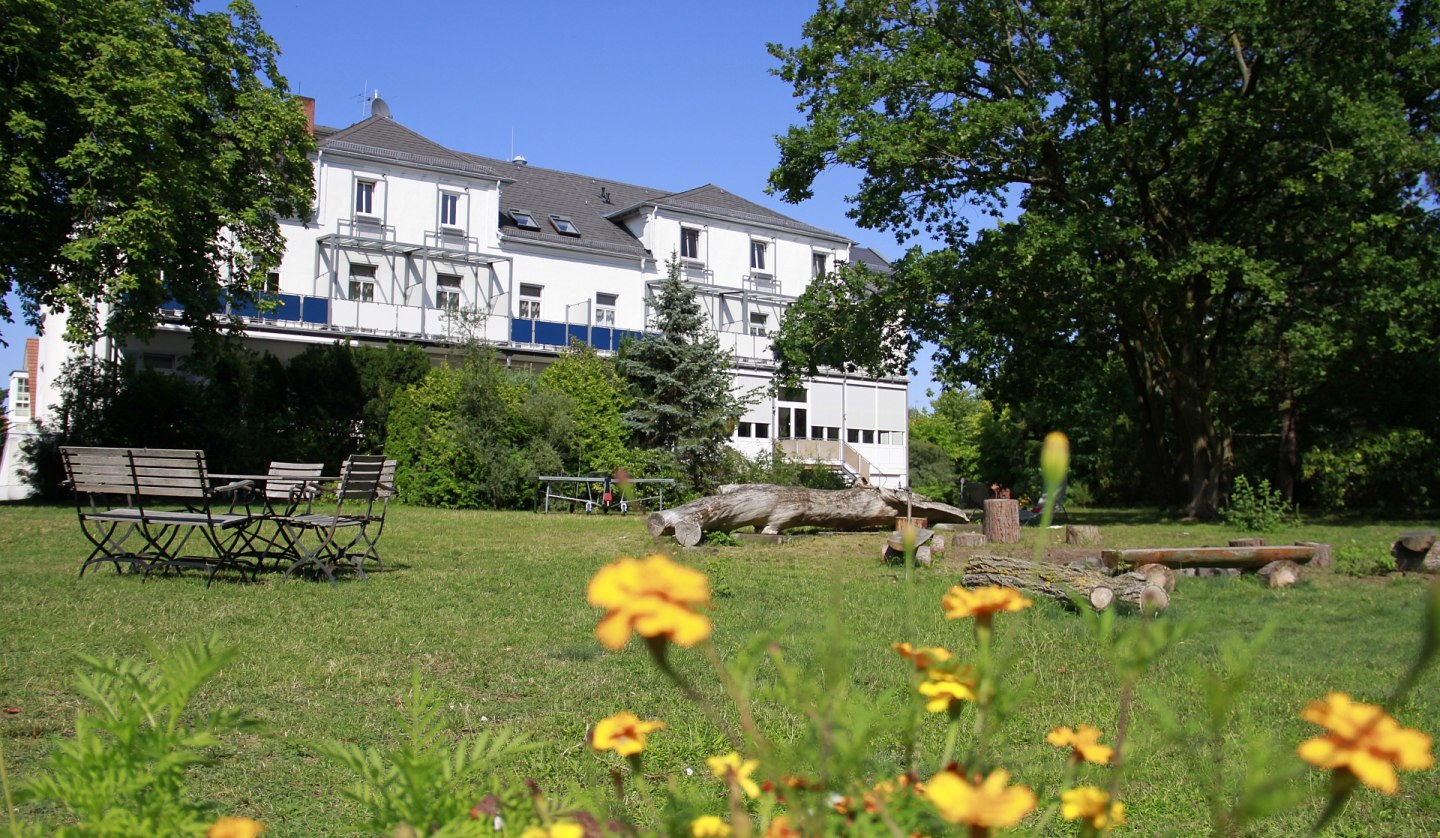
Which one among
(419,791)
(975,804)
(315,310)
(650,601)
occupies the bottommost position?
(419,791)

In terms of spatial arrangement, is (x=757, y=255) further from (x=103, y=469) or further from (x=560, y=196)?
(x=103, y=469)

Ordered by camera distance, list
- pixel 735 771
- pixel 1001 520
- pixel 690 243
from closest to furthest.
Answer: pixel 735 771 < pixel 1001 520 < pixel 690 243

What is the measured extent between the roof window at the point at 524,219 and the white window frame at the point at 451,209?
7.75 feet

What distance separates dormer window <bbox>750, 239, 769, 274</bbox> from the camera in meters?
37.1

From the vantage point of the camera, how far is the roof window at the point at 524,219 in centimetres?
3288

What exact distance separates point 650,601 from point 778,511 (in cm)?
1380

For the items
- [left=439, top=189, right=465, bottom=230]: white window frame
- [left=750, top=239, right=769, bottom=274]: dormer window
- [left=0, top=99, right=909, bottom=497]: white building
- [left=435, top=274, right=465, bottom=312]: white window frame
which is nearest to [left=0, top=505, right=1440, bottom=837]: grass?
[left=0, top=99, right=909, bottom=497]: white building

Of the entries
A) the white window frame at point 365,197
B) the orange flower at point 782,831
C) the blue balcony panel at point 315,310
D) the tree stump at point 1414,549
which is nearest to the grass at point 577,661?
the orange flower at point 782,831

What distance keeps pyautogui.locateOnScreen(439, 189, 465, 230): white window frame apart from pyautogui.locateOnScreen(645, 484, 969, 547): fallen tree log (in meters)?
18.7

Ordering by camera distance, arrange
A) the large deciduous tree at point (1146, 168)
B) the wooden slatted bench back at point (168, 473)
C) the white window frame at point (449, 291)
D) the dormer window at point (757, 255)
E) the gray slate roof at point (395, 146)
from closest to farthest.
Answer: the wooden slatted bench back at point (168, 473) < the large deciduous tree at point (1146, 168) < the gray slate roof at point (395, 146) < the white window frame at point (449, 291) < the dormer window at point (757, 255)

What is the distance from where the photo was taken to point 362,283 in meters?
29.5

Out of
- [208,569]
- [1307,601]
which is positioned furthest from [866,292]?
[208,569]

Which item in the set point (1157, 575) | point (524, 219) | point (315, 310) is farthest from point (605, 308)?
point (1157, 575)

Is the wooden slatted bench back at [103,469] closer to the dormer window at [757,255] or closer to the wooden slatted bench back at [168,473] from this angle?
the wooden slatted bench back at [168,473]
